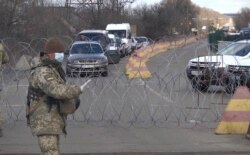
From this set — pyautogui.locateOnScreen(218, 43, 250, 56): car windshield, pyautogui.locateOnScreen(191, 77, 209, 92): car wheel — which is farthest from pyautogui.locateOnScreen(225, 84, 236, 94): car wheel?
pyautogui.locateOnScreen(218, 43, 250, 56): car windshield

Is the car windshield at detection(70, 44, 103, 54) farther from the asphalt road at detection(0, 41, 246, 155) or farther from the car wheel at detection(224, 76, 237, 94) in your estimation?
the car wheel at detection(224, 76, 237, 94)

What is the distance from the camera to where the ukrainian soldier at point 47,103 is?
6.01 metres

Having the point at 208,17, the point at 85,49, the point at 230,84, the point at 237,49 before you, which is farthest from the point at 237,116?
the point at 208,17

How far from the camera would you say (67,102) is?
19.8ft

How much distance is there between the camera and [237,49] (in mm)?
20422

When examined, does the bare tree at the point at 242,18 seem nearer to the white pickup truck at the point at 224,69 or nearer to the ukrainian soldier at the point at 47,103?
the white pickup truck at the point at 224,69

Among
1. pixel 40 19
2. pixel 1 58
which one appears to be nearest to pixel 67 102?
pixel 1 58

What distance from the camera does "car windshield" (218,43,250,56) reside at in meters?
19.9

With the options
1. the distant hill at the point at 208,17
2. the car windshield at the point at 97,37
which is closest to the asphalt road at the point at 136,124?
the car windshield at the point at 97,37

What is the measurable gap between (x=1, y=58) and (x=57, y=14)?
4516 cm

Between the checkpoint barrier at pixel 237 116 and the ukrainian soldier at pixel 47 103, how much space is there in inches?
205

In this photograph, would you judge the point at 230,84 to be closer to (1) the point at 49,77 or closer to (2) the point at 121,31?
(1) the point at 49,77

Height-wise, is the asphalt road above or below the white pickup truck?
below

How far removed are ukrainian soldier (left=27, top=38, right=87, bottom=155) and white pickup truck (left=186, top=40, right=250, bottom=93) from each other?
7949 mm
